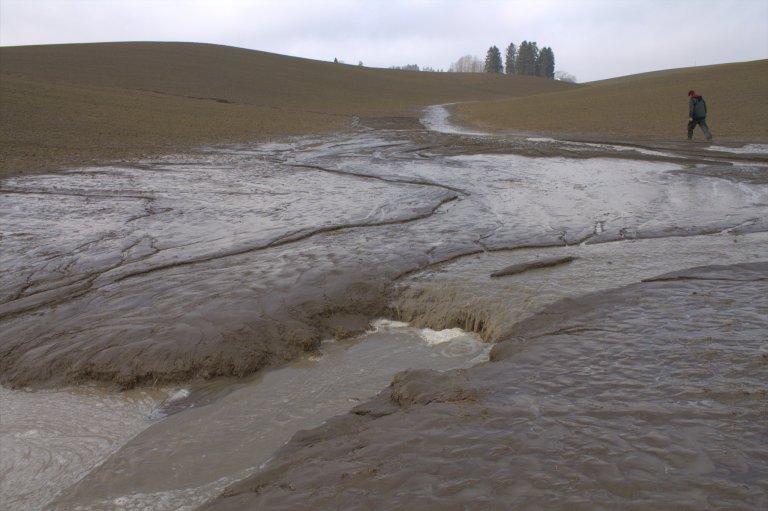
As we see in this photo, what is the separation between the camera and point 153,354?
15.2 ft

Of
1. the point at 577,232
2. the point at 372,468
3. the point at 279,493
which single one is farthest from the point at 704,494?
the point at 577,232

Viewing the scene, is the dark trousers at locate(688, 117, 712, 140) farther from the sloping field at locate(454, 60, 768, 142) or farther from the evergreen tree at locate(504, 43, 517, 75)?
the evergreen tree at locate(504, 43, 517, 75)

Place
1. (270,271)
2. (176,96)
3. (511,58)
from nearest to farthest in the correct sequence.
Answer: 1. (270,271)
2. (176,96)
3. (511,58)

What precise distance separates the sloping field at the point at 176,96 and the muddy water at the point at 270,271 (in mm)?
Result: 5556

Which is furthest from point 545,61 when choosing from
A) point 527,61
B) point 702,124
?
point 702,124

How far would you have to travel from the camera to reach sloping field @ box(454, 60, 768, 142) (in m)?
18.9

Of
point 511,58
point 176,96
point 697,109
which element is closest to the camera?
point 697,109

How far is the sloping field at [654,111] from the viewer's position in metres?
18.9

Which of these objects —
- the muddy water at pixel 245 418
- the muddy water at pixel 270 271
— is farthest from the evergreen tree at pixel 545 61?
the muddy water at pixel 245 418

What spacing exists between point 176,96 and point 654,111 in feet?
81.6

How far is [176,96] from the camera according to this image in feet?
107

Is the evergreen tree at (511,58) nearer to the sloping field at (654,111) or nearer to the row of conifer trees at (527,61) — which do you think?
the row of conifer trees at (527,61)

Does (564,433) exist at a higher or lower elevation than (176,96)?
lower

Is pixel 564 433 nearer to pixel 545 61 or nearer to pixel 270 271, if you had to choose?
pixel 270 271
